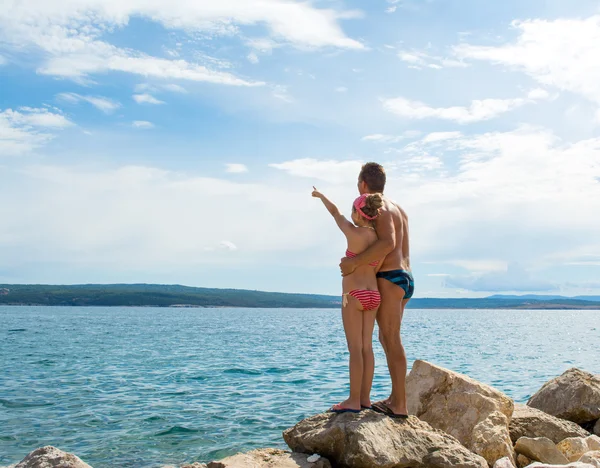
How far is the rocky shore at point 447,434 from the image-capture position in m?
6.79

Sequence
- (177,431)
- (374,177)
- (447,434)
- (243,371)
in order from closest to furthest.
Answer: (374,177)
(447,434)
(177,431)
(243,371)

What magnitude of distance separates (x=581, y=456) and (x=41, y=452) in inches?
251

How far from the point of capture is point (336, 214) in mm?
7152

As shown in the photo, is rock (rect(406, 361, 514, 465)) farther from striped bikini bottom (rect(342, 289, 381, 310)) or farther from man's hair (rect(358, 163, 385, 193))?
man's hair (rect(358, 163, 385, 193))

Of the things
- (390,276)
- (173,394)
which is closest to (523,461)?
(390,276)

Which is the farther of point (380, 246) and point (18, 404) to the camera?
→ point (18, 404)

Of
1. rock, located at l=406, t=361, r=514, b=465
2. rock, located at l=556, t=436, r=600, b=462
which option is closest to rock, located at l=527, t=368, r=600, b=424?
rock, located at l=406, t=361, r=514, b=465

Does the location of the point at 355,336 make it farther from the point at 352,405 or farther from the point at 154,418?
the point at 154,418

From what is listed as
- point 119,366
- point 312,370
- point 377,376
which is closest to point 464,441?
point 377,376

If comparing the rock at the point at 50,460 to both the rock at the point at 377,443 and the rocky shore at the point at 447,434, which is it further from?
the rock at the point at 377,443

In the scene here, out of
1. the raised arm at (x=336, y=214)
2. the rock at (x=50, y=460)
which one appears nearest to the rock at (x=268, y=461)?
the rock at (x=50, y=460)

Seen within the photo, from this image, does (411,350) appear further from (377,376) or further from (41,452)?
(41,452)

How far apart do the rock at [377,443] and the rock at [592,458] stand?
132 cm

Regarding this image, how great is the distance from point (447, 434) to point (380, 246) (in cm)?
253
